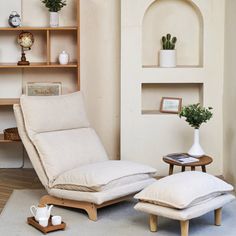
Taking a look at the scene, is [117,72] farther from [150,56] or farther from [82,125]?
[82,125]

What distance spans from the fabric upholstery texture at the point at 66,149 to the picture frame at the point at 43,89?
1024 mm

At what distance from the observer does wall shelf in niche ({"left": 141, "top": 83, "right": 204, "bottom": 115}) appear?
5.75 metres

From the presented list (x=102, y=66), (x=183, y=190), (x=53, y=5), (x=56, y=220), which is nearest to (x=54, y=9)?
(x=53, y=5)

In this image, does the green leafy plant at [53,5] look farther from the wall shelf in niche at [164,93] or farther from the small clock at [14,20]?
the wall shelf in niche at [164,93]

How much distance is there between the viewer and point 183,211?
143 inches

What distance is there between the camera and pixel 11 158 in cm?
584

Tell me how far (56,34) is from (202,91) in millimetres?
1630

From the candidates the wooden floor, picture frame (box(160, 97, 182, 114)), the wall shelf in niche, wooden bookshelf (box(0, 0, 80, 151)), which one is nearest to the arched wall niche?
the wall shelf in niche

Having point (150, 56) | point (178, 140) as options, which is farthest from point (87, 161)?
point (150, 56)

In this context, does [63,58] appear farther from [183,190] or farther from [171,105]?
[183,190]

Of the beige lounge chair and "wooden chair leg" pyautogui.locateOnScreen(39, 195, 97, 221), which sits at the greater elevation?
the beige lounge chair

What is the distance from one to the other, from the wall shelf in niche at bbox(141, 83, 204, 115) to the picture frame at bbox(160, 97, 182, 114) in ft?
0.39

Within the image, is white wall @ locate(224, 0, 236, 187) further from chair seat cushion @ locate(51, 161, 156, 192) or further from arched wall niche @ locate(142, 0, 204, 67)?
chair seat cushion @ locate(51, 161, 156, 192)

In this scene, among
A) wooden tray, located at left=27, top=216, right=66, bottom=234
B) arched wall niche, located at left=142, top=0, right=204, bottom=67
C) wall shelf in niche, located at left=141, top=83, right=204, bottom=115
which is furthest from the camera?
wall shelf in niche, located at left=141, top=83, right=204, bottom=115
